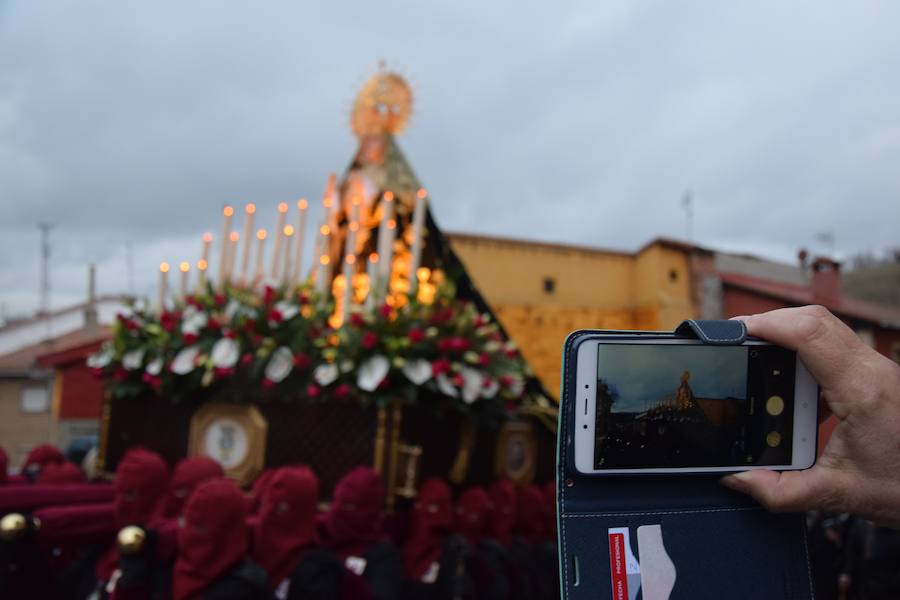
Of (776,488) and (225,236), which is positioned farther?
(225,236)

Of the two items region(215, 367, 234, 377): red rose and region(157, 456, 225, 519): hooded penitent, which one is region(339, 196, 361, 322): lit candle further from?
region(157, 456, 225, 519): hooded penitent

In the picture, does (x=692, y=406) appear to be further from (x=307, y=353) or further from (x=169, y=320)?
(x=169, y=320)

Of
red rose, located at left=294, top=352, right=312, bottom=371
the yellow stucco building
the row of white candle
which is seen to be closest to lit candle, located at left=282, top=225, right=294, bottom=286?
the row of white candle

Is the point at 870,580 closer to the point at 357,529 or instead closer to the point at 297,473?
the point at 357,529

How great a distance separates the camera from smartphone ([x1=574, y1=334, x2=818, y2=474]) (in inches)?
48.3

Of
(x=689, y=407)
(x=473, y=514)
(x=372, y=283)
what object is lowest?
(x=473, y=514)

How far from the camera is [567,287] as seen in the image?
1380 centimetres

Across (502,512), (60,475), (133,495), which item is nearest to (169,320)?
(60,475)

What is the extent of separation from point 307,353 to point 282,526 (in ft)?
4.49

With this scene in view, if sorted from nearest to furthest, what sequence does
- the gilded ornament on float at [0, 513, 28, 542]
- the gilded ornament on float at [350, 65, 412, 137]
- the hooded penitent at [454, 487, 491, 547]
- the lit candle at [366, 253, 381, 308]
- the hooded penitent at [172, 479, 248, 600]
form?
1. the hooded penitent at [172, 479, 248, 600]
2. the gilded ornament on float at [0, 513, 28, 542]
3. the hooded penitent at [454, 487, 491, 547]
4. the lit candle at [366, 253, 381, 308]
5. the gilded ornament on float at [350, 65, 412, 137]

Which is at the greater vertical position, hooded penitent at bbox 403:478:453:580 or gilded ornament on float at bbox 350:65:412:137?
gilded ornament on float at bbox 350:65:412:137

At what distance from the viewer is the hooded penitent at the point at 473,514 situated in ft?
15.8

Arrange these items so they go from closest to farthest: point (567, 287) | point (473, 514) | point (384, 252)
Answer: point (473, 514) → point (384, 252) → point (567, 287)

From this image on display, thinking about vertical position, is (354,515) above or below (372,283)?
below
